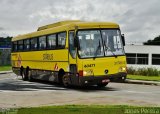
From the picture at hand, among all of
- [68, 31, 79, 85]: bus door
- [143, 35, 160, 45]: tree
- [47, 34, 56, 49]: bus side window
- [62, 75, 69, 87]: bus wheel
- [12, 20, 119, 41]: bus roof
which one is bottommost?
[62, 75, 69, 87]: bus wheel

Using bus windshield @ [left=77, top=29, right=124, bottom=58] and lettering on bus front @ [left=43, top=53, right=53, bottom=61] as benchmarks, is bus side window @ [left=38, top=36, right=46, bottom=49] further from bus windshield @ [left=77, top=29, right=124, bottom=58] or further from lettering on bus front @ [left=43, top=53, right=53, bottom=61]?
bus windshield @ [left=77, top=29, right=124, bottom=58]

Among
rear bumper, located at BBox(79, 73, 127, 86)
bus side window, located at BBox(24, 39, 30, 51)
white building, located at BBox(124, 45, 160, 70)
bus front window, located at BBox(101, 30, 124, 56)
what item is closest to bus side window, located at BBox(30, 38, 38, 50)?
bus side window, located at BBox(24, 39, 30, 51)

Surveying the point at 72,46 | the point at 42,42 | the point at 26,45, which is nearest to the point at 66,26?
the point at 72,46

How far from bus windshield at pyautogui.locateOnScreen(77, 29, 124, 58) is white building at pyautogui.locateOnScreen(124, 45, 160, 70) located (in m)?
42.1

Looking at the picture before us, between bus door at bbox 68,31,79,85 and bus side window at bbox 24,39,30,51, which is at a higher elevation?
bus side window at bbox 24,39,30,51

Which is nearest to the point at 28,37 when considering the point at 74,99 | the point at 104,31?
the point at 104,31

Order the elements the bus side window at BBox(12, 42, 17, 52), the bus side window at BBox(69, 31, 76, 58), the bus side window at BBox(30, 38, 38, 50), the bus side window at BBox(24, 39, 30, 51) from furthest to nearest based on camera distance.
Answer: the bus side window at BBox(12, 42, 17, 52) < the bus side window at BBox(24, 39, 30, 51) < the bus side window at BBox(30, 38, 38, 50) < the bus side window at BBox(69, 31, 76, 58)

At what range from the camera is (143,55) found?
67.6m

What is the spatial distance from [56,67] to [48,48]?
5.61 feet

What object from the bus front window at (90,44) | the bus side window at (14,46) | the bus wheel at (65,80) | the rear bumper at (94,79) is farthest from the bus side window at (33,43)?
the rear bumper at (94,79)

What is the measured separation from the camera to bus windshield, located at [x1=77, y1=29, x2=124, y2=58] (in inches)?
862

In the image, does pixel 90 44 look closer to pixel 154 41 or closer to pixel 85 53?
pixel 85 53

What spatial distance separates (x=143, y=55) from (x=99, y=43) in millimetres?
46194

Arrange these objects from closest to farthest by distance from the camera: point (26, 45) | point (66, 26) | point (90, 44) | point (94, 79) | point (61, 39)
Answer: point (94, 79)
point (90, 44)
point (66, 26)
point (61, 39)
point (26, 45)
